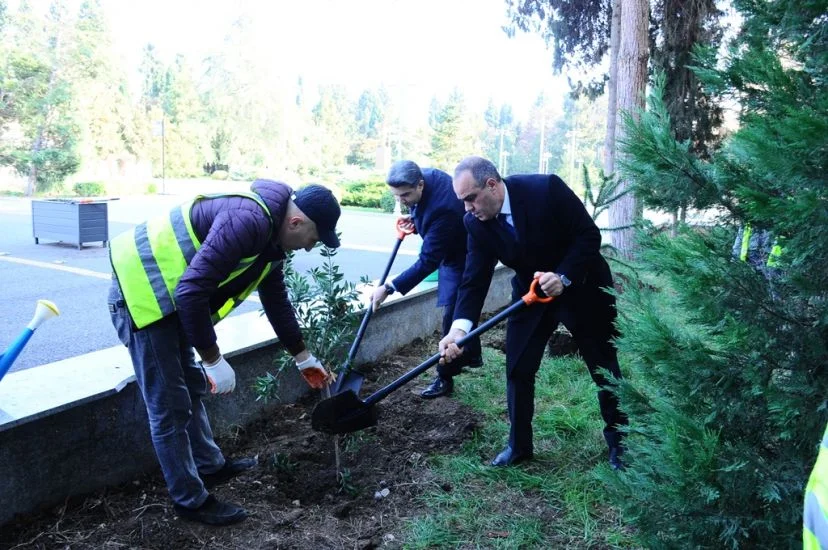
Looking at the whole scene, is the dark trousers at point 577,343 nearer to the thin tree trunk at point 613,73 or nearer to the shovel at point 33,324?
the shovel at point 33,324

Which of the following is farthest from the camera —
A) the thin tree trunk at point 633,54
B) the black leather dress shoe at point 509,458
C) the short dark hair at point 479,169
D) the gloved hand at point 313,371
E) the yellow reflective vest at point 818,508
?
the thin tree trunk at point 633,54

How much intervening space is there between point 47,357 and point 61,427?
7.89 feet

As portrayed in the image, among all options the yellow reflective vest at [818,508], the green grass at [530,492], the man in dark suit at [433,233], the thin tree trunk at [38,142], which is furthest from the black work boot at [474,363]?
the thin tree trunk at [38,142]

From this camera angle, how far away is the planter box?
10.4m

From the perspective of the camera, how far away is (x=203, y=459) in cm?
317

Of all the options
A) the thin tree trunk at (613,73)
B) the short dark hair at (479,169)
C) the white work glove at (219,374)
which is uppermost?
the thin tree trunk at (613,73)

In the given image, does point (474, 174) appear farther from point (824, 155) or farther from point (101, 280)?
point (101, 280)

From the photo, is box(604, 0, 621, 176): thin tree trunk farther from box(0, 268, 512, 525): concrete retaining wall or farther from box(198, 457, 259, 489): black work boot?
box(198, 457, 259, 489): black work boot

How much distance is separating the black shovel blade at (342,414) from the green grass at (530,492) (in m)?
0.49

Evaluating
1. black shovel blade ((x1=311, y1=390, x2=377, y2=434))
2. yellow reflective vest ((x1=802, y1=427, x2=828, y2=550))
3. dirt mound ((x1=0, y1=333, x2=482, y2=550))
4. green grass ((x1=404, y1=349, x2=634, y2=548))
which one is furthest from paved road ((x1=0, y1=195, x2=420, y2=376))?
yellow reflective vest ((x1=802, y1=427, x2=828, y2=550))

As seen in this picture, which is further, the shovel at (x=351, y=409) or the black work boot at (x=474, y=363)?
the black work boot at (x=474, y=363)

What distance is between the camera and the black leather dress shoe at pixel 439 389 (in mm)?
4555

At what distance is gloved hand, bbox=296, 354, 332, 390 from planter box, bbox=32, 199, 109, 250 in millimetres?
8471

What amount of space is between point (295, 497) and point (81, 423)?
1.05 m
